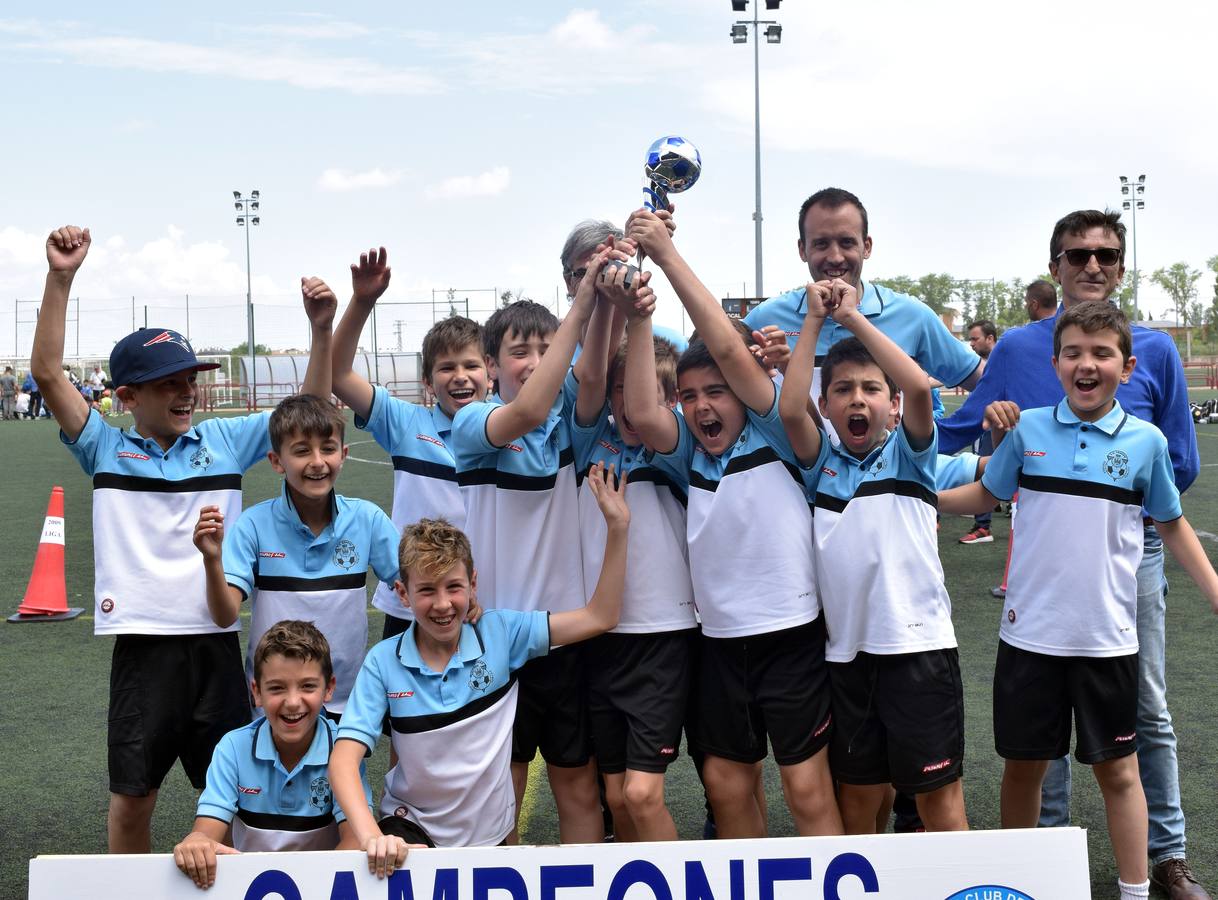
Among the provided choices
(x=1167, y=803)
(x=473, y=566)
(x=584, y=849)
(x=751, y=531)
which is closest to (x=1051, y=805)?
(x=1167, y=803)

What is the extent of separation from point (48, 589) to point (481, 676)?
581 cm

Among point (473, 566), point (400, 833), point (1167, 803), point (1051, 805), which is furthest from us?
point (1051, 805)

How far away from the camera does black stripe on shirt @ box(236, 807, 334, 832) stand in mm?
3240

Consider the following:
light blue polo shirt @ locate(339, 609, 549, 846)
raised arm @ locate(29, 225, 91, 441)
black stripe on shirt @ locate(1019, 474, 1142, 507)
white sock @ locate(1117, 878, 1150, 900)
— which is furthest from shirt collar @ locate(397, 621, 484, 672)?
white sock @ locate(1117, 878, 1150, 900)

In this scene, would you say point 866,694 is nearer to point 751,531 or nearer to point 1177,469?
point 751,531

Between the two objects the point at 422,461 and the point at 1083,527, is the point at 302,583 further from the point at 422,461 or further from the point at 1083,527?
the point at 1083,527

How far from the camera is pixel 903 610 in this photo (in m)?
3.20

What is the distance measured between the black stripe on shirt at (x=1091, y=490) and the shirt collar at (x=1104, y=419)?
167 millimetres

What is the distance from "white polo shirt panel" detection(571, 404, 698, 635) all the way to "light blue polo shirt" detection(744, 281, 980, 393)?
790 millimetres

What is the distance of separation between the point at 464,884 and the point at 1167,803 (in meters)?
2.25

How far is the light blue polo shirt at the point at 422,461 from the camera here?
4383mm

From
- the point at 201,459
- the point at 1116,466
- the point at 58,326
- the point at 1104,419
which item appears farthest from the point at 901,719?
the point at 58,326

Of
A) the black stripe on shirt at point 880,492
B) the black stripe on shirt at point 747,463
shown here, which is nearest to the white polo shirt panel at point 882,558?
the black stripe on shirt at point 880,492

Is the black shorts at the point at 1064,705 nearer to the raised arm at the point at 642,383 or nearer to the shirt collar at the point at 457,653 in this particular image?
the raised arm at the point at 642,383
